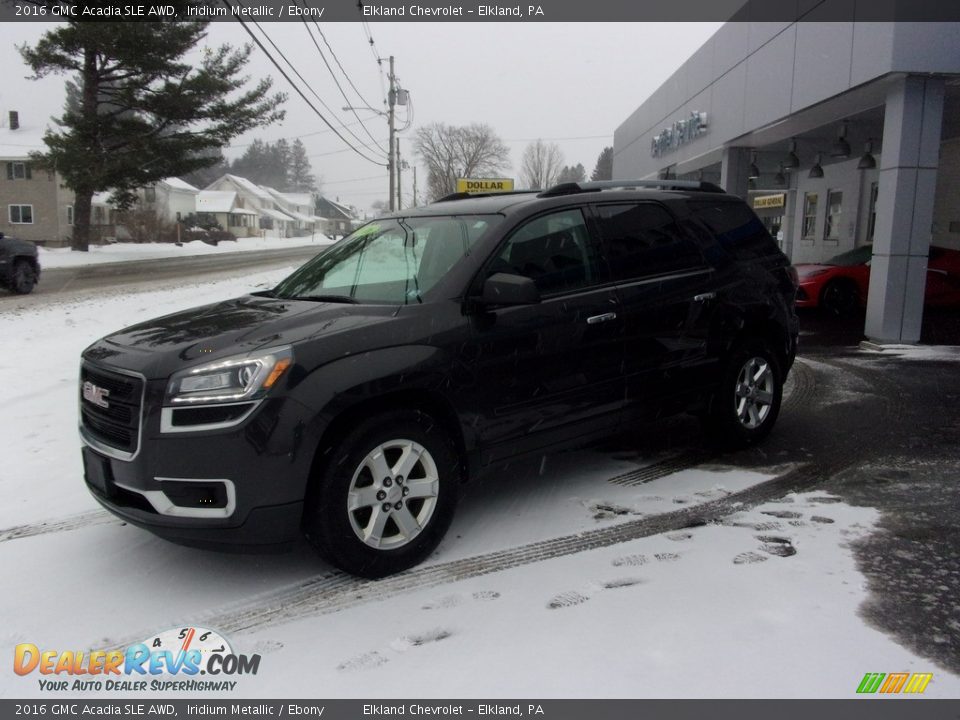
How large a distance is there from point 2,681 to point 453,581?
1.83m

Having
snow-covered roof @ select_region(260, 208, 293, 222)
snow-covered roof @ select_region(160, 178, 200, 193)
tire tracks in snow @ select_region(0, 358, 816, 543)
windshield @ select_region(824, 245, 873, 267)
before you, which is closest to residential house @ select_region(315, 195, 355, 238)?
snow-covered roof @ select_region(260, 208, 293, 222)

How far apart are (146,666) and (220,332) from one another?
4.84 ft

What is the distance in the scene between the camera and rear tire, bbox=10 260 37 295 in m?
16.8

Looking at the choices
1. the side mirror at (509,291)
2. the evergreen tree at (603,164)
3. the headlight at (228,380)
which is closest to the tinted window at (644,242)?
the side mirror at (509,291)

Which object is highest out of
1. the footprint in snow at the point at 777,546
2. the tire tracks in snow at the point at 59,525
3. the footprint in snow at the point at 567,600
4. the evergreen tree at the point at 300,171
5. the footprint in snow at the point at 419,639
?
the evergreen tree at the point at 300,171

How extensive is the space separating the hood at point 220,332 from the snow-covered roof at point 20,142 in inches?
1932

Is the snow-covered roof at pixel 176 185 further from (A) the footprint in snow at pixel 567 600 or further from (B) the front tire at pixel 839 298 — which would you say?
(A) the footprint in snow at pixel 567 600

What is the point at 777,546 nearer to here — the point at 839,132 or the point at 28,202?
the point at 839,132

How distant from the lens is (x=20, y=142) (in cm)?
4841

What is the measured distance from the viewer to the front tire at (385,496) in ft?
10.9

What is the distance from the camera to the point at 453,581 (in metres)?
3.53

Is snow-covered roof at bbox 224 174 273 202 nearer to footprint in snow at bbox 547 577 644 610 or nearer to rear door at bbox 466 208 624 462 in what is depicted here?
rear door at bbox 466 208 624 462

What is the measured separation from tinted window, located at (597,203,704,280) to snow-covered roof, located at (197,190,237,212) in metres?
76.2
